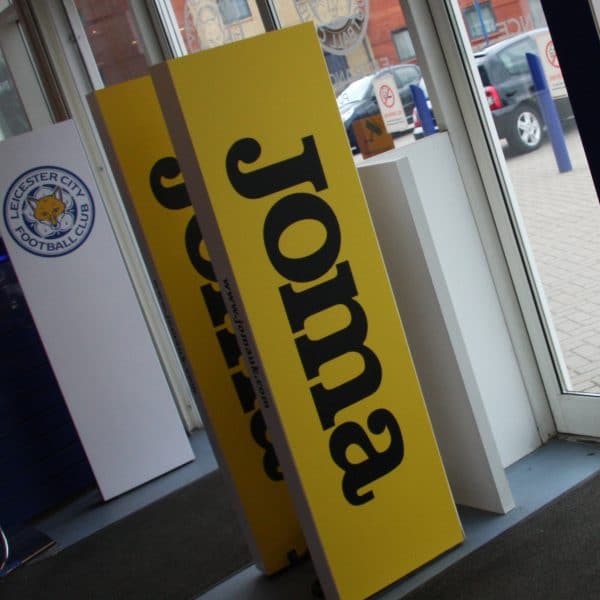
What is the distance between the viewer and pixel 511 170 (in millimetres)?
3705

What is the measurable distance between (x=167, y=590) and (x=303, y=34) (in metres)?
2.16

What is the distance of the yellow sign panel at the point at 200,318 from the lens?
336 cm

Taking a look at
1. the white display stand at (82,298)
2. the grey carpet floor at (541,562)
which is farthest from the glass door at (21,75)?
the grey carpet floor at (541,562)

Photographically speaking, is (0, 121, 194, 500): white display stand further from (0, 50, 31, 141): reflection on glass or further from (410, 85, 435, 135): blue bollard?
(410, 85, 435, 135): blue bollard

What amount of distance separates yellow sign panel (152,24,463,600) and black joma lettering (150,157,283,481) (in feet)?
1.56

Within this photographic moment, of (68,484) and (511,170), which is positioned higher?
(511,170)

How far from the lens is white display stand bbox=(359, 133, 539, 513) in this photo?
10.8 feet

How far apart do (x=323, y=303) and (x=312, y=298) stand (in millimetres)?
41

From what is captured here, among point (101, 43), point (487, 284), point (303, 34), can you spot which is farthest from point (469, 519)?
point (101, 43)

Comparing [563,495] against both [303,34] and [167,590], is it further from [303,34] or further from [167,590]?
[303,34]

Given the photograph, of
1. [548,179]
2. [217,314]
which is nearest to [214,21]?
[217,314]

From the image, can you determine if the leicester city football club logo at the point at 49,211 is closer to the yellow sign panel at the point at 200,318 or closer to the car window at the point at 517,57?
the yellow sign panel at the point at 200,318

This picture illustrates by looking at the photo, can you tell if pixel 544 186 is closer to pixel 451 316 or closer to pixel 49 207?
pixel 451 316

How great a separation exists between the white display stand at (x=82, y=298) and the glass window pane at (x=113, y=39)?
781 millimetres
